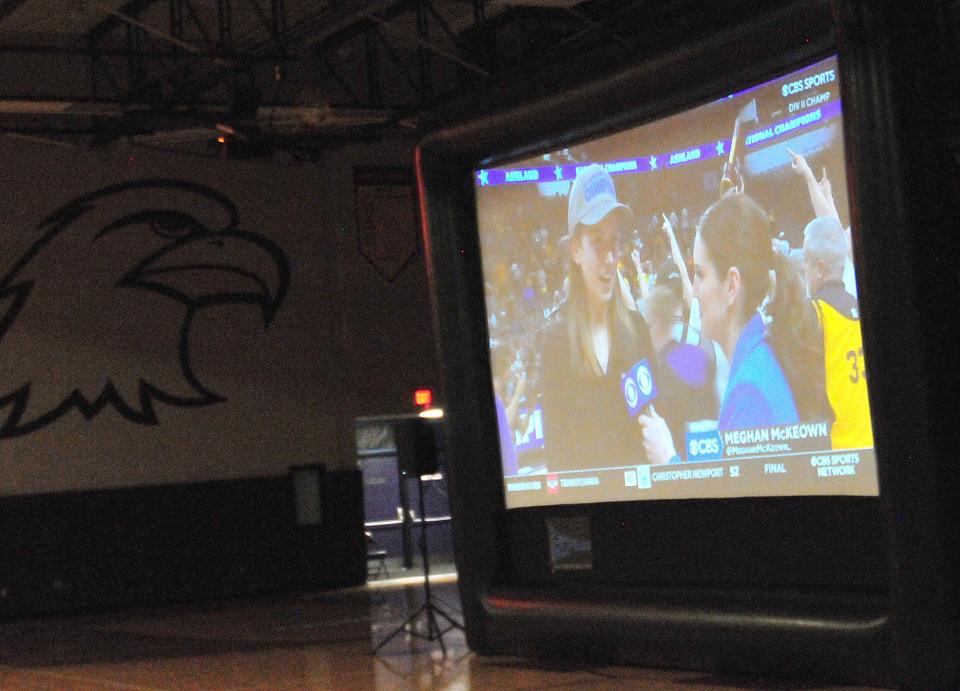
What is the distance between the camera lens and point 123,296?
44.5 ft

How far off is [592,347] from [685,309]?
2.15 feet

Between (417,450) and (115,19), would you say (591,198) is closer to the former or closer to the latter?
(417,450)

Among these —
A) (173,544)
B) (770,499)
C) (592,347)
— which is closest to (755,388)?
(770,499)

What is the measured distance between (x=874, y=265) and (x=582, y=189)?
196 cm

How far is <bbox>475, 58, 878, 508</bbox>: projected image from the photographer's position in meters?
5.51

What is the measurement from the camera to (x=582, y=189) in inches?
262

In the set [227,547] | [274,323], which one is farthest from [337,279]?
[227,547]

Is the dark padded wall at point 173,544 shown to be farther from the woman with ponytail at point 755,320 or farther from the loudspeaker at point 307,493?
the woman with ponytail at point 755,320

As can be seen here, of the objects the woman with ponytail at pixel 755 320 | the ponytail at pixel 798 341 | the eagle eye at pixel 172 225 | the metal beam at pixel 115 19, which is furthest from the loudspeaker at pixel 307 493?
the ponytail at pixel 798 341

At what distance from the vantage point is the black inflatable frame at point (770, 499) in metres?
4.91

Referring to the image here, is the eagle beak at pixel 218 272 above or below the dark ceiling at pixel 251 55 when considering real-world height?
below

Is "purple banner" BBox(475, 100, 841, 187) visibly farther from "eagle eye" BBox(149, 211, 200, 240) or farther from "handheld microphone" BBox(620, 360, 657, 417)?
"eagle eye" BBox(149, 211, 200, 240)

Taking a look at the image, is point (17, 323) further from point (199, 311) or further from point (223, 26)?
point (223, 26)

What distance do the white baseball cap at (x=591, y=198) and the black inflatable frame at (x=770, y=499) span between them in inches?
8.7
